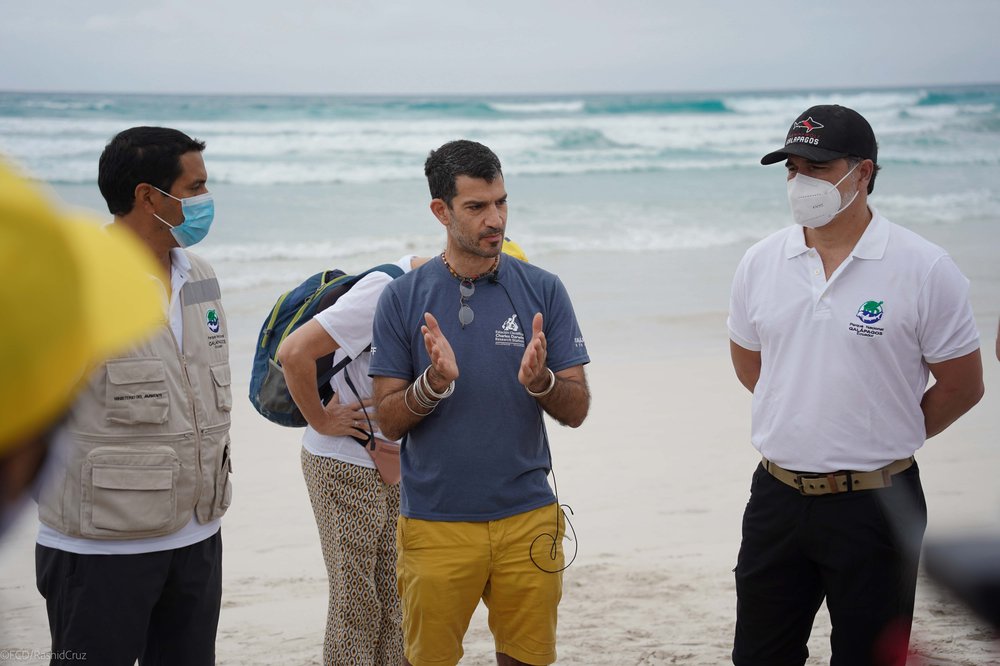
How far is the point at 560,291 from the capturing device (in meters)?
3.58

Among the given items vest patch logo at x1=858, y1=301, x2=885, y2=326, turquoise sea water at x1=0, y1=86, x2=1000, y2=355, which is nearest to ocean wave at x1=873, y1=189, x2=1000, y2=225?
turquoise sea water at x1=0, y1=86, x2=1000, y2=355

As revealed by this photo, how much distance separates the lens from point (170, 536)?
10.6 feet

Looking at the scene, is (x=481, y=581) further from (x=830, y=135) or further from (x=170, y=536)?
(x=830, y=135)

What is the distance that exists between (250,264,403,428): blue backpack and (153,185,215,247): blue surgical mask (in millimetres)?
486

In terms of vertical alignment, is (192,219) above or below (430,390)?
above

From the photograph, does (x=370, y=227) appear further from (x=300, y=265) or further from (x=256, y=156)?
(x=256, y=156)

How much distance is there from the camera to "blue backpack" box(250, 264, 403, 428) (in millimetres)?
3922

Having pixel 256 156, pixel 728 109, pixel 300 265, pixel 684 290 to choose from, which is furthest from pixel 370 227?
pixel 728 109

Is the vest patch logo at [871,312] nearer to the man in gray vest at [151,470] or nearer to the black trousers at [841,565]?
the black trousers at [841,565]

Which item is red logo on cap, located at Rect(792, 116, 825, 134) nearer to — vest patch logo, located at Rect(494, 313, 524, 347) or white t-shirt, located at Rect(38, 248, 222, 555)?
vest patch logo, located at Rect(494, 313, 524, 347)

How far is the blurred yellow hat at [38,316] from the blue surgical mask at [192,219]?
2.55 metres

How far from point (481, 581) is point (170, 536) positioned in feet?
3.33

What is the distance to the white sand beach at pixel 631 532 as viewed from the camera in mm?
4855

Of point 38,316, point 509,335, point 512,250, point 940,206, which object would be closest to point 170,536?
point 509,335
